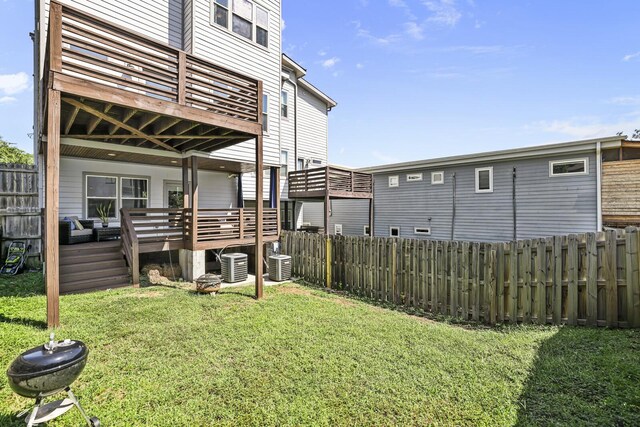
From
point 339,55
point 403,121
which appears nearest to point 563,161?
point 403,121

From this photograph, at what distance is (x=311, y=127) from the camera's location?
16.7 metres

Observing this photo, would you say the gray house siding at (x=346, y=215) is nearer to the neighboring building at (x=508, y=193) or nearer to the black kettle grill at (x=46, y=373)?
the neighboring building at (x=508, y=193)

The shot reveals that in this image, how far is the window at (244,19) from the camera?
32.3ft

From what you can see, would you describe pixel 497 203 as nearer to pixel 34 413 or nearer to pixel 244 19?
pixel 244 19

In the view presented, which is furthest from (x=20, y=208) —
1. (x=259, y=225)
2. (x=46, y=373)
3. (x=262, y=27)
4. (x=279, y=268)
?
(x=46, y=373)

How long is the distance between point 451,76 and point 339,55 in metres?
5.09

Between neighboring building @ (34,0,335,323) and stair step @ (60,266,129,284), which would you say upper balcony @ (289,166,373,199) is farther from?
stair step @ (60,266,129,284)

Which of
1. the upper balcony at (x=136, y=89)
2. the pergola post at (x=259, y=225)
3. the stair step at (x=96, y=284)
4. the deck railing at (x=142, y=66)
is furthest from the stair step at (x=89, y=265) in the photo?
the deck railing at (x=142, y=66)

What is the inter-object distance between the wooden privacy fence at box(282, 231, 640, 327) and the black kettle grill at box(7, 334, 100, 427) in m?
6.08

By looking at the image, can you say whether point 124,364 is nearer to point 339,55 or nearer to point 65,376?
point 65,376

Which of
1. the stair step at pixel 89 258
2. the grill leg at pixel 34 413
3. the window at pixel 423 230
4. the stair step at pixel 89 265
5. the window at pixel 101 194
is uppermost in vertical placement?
the window at pixel 101 194

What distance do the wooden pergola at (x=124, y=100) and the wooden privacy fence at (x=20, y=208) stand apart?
414 centimetres

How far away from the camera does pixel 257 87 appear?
23.3ft

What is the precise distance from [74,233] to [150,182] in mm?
2689
